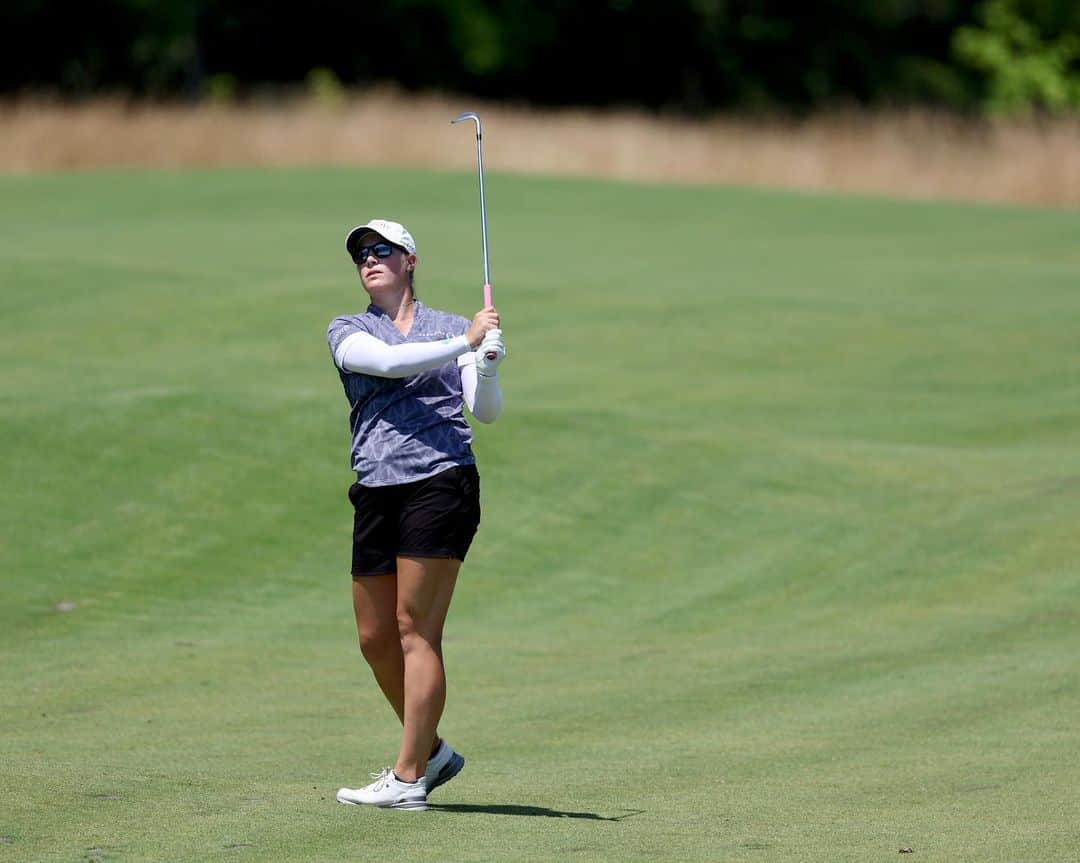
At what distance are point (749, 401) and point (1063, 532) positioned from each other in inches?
173

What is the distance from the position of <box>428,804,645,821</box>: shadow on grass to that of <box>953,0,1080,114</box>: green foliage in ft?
165

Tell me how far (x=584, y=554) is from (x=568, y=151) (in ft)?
69.8

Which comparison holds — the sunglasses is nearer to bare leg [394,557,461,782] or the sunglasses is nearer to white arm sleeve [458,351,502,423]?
white arm sleeve [458,351,502,423]

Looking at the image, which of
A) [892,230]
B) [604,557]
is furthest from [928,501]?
[892,230]

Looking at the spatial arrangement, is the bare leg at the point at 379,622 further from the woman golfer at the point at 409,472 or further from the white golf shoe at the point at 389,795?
the white golf shoe at the point at 389,795

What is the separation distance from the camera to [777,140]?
34.4 meters

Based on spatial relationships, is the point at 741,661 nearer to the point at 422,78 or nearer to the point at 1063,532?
the point at 1063,532

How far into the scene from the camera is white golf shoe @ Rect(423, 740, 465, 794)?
6961mm

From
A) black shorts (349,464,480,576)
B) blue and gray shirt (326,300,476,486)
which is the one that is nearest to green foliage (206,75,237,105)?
blue and gray shirt (326,300,476,486)

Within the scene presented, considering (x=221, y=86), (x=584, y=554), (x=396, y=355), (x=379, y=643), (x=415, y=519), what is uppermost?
(x=221, y=86)

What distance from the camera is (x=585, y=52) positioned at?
5769 centimetres

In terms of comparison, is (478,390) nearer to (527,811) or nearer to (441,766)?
(441,766)

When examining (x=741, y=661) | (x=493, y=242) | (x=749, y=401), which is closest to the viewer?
(x=741, y=661)

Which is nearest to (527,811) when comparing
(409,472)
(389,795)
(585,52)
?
(389,795)
